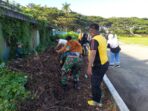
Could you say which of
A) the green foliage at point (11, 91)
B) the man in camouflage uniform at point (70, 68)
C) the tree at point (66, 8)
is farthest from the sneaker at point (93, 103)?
the tree at point (66, 8)

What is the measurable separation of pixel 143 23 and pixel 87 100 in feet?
371

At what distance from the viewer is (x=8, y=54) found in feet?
34.6

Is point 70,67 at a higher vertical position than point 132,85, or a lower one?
higher

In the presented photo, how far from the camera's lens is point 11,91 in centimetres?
605

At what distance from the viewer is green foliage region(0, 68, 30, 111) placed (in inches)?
214

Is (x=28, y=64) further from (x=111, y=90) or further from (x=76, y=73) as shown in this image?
(x=111, y=90)

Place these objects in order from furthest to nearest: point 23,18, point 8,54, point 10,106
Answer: point 23,18
point 8,54
point 10,106

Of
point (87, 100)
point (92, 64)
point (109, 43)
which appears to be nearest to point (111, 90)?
point (87, 100)

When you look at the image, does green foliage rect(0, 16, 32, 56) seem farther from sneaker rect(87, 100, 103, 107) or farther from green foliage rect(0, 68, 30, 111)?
sneaker rect(87, 100, 103, 107)

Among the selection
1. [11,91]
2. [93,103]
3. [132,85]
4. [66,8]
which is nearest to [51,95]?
[93,103]

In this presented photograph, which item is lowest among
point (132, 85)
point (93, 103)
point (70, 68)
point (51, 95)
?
point (132, 85)

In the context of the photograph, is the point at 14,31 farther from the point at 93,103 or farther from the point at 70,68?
the point at 93,103

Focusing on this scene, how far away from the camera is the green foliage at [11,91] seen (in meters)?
5.44

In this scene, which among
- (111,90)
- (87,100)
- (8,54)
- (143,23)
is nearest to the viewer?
(87,100)
